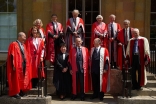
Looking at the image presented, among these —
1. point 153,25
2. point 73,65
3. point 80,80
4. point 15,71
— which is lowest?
point 80,80

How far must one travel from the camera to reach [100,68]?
7.92 metres

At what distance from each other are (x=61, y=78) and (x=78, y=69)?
1.80 feet

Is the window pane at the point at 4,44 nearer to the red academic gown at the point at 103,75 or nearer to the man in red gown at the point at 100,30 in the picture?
the man in red gown at the point at 100,30

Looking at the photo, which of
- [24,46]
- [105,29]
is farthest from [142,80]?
[24,46]

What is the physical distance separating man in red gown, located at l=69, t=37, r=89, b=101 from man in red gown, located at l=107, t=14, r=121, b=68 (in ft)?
4.06

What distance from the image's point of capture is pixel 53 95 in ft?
28.3

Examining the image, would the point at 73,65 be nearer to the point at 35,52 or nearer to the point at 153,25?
the point at 35,52

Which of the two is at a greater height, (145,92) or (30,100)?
(145,92)

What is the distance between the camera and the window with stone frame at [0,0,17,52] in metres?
10.9

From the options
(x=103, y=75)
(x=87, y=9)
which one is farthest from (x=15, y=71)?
(x=87, y=9)

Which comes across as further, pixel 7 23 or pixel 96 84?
pixel 7 23

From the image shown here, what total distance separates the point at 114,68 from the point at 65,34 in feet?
6.10

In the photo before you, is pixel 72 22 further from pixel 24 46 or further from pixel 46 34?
pixel 24 46

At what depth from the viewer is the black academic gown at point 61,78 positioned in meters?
7.96
